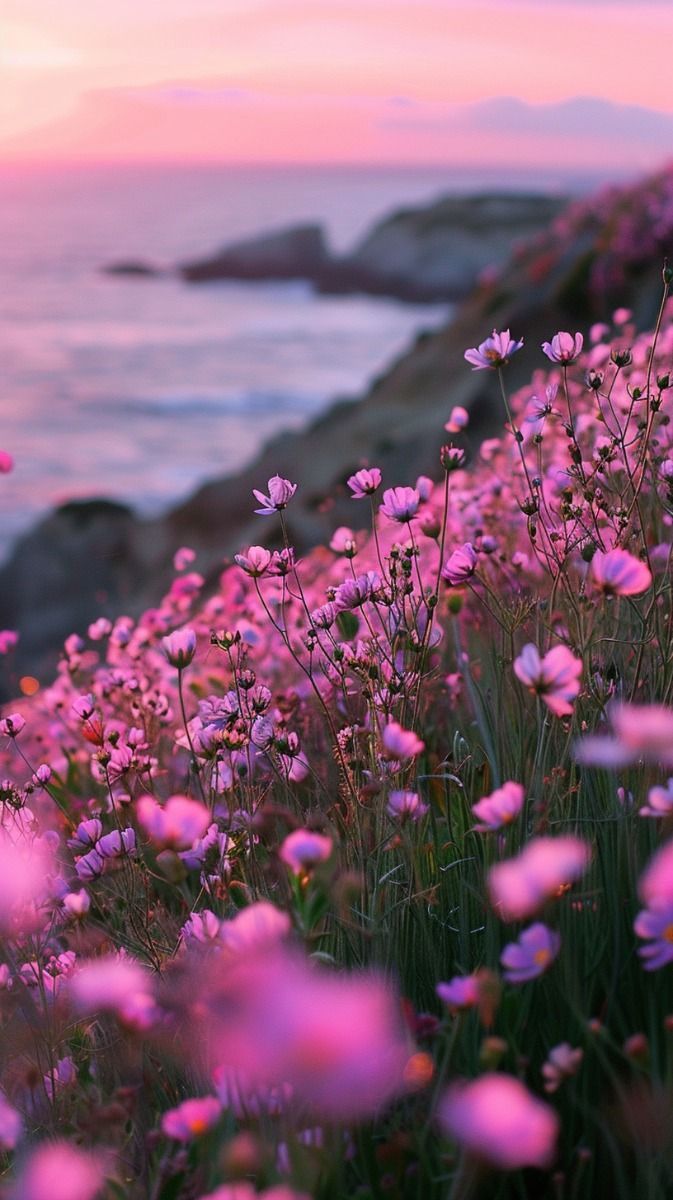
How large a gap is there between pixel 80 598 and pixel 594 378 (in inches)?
384

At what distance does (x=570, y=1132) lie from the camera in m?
1.47

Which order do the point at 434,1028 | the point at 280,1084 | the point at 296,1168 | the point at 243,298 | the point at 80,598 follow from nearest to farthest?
the point at 296,1168 → the point at 280,1084 → the point at 434,1028 → the point at 80,598 → the point at 243,298

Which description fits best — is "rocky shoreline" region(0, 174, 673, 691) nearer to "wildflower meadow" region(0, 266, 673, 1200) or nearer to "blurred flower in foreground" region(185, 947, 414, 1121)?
"wildflower meadow" region(0, 266, 673, 1200)

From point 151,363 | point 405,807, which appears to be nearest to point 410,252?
point 151,363

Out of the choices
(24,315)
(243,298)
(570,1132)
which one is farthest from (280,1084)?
(243,298)

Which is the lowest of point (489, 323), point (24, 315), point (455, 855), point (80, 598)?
point (455, 855)

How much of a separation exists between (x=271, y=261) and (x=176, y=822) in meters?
55.4

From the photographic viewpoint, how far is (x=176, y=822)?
1.34 metres

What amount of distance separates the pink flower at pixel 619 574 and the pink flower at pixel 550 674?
147mm

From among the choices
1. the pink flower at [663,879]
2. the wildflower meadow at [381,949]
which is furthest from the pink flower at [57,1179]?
the pink flower at [663,879]

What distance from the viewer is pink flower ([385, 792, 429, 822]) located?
6.07 feet

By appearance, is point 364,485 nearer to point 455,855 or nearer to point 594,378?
point 594,378

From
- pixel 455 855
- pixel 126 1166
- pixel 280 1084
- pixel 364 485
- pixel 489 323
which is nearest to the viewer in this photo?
pixel 280 1084

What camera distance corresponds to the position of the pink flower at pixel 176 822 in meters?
1.33
